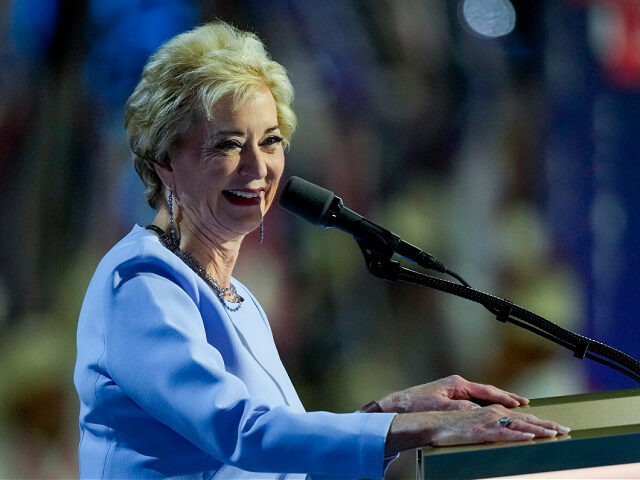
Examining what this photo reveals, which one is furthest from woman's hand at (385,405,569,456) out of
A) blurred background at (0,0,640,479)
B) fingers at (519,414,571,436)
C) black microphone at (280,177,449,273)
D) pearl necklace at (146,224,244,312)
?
blurred background at (0,0,640,479)

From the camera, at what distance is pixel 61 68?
2.58 meters

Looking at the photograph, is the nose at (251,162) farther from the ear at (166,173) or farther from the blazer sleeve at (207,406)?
the blazer sleeve at (207,406)

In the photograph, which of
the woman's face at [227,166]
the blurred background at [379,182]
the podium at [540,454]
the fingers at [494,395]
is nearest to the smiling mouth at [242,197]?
the woman's face at [227,166]

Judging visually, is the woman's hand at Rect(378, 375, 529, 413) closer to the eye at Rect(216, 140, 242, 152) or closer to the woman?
the woman

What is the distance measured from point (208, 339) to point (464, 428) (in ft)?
1.75

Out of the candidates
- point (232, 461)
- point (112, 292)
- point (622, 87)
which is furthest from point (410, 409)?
point (622, 87)

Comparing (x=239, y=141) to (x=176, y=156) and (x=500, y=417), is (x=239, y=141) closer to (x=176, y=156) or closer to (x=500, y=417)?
(x=176, y=156)

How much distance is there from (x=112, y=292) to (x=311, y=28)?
179 cm

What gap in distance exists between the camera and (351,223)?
1297 millimetres

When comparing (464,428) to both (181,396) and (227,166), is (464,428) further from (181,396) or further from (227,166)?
(227,166)

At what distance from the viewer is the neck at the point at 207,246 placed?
5.05ft

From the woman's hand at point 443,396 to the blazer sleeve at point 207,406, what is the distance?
248mm

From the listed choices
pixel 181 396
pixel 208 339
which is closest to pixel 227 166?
pixel 208 339

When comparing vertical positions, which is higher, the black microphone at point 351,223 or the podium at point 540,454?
the black microphone at point 351,223
